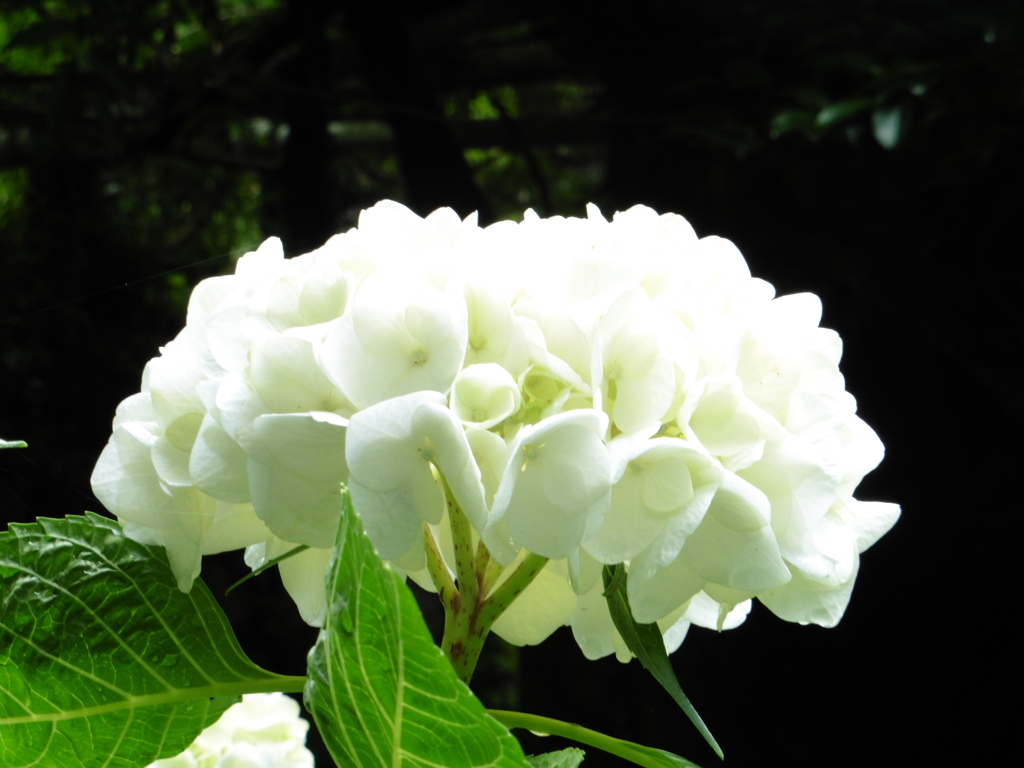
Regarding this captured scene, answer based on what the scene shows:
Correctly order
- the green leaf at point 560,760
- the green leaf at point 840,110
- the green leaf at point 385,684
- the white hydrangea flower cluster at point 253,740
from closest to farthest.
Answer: the green leaf at point 385,684 < the green leaf at point 560,760 < the white hydrangea flower cluster at point 253,740 < the green leaf at point 840,110

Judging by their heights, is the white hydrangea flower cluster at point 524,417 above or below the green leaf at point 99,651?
above

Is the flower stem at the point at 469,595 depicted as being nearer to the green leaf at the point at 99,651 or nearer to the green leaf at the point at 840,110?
the green leaf at the point at 99,651

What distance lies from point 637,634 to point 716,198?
3.02 ft

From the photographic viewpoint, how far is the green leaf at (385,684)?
0.18m

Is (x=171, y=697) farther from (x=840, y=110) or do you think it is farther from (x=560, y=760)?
(x=840, y=110)

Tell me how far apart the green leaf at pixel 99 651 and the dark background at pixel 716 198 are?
0.48 m

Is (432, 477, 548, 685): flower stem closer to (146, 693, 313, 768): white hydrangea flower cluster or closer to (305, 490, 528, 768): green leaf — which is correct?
(305, 490, 528, 768): green leaf

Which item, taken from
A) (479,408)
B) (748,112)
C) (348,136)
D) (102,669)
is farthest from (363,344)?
(348,136)

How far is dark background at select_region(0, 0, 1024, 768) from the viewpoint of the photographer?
961mm

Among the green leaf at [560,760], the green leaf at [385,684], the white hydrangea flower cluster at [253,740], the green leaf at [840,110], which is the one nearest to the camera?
the green leaf at [385,684]

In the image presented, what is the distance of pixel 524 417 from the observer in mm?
250

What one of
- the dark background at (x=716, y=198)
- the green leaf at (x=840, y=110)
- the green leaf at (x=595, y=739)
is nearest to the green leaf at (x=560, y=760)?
the green leaf at (x=595, y=739)

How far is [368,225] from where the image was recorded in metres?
0.28

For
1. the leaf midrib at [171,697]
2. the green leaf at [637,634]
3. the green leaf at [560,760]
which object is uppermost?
the green leaf at [637,634]
